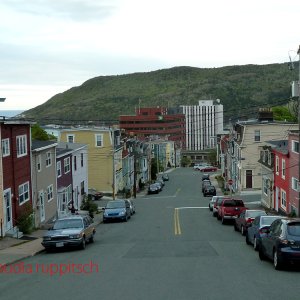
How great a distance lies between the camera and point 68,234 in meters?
24.5

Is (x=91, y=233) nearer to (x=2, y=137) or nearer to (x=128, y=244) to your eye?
(x=128, y=244)

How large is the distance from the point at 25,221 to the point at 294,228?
61.9ft

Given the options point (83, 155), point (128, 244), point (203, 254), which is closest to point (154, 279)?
point (203, 254)

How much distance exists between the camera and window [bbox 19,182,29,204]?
33.4 metres

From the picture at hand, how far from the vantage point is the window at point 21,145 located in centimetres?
3306

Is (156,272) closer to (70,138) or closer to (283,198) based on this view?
(283,198)

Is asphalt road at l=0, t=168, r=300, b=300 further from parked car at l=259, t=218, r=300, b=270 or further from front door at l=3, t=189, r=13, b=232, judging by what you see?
front door at l=3, t=189, r=13, b=232

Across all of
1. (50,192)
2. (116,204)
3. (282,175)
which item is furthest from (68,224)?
(282,175)

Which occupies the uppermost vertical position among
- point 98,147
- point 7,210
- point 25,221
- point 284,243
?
point 284,243

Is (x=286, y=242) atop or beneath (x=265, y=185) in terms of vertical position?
atop

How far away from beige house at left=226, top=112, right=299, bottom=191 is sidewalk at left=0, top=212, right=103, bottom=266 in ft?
129

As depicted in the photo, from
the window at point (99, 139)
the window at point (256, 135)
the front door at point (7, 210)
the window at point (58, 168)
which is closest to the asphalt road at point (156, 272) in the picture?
the front door at point (7, 210)

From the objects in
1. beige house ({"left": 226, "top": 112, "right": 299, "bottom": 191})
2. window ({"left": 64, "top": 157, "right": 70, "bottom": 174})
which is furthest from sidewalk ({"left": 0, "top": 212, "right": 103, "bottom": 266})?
beige house ({"left": 226, "top": 112, "right": 299, "bottom": 191})

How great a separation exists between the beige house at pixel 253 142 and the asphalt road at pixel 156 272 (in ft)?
118
